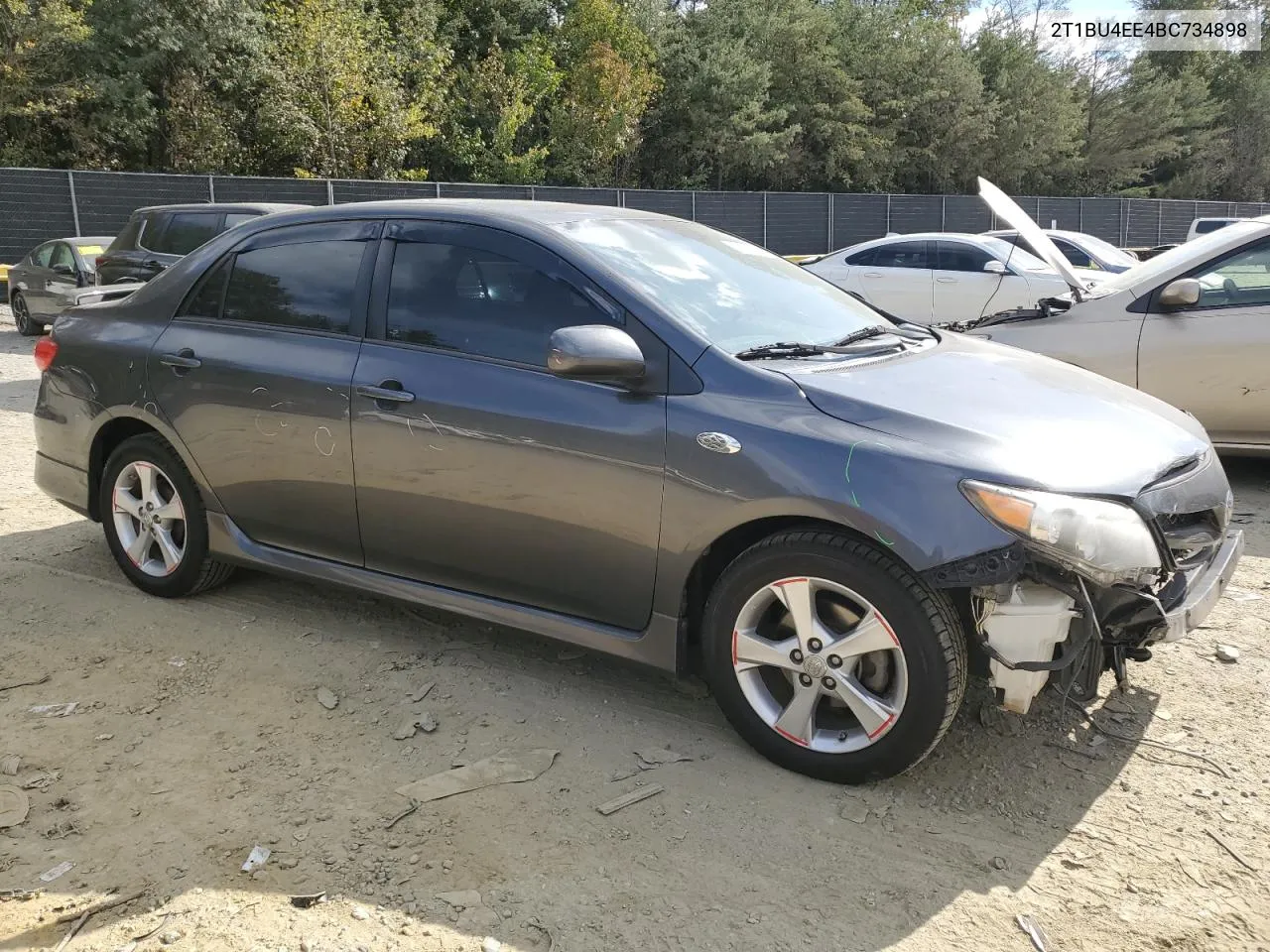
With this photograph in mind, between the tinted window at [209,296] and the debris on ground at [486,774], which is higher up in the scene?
the tinted window at [209,296]

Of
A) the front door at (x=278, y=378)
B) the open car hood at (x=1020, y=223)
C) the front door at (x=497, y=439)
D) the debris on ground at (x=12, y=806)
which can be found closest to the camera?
the debris on ground at (x=12, y=806)

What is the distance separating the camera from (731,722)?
10.7 ft

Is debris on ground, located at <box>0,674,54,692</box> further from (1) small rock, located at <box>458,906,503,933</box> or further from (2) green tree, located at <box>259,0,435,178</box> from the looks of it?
(2) green tree, located at <box>259,0,435,178</box>

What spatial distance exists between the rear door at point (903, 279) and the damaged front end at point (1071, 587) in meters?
9.63

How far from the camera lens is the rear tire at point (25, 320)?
14953mm

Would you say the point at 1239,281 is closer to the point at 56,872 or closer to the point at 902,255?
the point at 56,872

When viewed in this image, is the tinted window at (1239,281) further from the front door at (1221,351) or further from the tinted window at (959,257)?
the tinted window at (959,257)

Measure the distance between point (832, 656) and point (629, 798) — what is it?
0.73m

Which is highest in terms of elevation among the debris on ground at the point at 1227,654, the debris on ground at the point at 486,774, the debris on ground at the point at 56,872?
the debris on ground at the point at 1227,654

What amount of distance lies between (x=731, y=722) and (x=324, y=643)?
179cm

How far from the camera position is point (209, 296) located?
4379 millimetres

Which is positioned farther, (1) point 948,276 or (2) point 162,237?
(1) point 948,276

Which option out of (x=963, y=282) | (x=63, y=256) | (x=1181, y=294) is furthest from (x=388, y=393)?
(x=63, y=256)

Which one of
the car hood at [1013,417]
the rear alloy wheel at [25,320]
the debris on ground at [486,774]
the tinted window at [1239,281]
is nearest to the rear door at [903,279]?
the tinted window at [1239,281]
